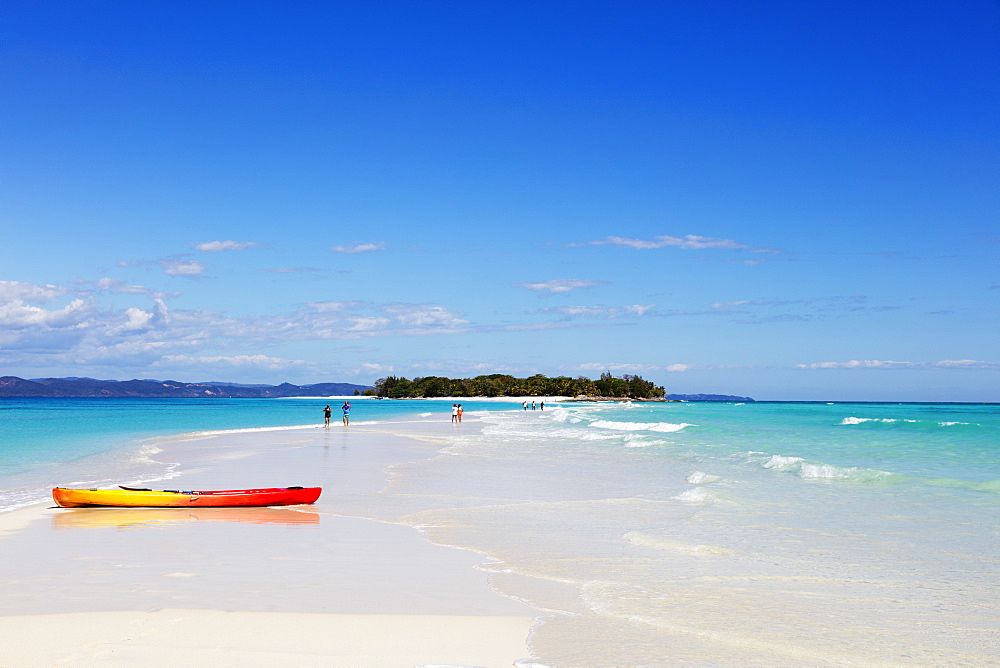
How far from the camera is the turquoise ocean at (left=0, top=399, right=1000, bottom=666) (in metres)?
7.13

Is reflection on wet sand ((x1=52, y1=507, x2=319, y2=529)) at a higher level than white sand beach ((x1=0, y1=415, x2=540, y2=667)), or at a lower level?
lower

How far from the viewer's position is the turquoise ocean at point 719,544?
713 centimetres

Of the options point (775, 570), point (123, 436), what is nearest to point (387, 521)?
point (775, 570)

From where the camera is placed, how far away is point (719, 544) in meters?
11.5

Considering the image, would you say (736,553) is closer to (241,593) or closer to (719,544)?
(719,544)

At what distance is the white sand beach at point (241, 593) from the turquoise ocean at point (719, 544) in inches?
28.1

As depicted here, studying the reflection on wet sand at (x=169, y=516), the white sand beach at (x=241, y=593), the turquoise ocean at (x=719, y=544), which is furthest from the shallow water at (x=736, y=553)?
the reflection on wet sand at (x=169, y=516)

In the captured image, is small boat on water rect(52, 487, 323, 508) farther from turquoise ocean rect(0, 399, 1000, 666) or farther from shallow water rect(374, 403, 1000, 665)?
shallow water rect(374, 403, 1000, 665)

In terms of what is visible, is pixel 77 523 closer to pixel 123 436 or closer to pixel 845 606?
pixel 845 606

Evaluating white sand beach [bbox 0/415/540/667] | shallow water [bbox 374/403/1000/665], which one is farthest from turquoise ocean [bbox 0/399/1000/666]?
white sand beach [bbox 0/415/540/667]

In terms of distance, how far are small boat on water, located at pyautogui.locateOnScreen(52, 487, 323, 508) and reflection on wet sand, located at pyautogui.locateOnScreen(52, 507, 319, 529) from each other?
119mm

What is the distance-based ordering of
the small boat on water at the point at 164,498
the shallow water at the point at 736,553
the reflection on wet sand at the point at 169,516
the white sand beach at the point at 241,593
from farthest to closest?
the small boat on water at the point at 164,498 < the reflection on wet sand at the point at 169,516 < the shallow water at the point at 736,553 < the white sand beach at the point at 241,593

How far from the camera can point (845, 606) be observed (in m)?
8.27

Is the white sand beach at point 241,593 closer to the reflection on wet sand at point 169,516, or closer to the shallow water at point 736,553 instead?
the reflection on wet sand at point 169,516
